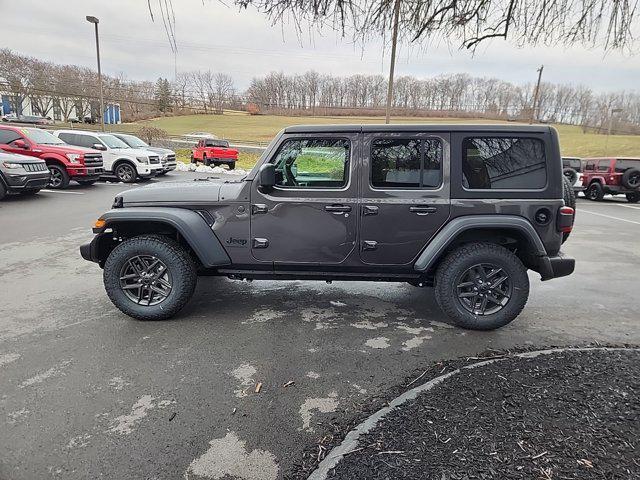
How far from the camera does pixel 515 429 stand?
225cm

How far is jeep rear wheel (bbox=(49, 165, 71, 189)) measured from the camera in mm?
13195

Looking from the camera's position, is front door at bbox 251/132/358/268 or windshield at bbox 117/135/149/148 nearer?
front door at bbox 251/132/358/268

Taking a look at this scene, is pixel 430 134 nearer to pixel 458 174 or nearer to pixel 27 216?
pixel 458 174

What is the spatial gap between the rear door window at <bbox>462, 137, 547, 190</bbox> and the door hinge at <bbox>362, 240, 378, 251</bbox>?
99cm

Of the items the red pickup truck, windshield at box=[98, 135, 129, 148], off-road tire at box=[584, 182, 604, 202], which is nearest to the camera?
windshield at box=[98, 135, 129, 148]

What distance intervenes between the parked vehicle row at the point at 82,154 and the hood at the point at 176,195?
9.02m

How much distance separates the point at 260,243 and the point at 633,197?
1872 centimetres

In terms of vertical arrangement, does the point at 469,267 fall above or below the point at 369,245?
below

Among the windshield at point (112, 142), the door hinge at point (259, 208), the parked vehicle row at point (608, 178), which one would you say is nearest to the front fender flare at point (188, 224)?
the door hinge at point (259, 208)

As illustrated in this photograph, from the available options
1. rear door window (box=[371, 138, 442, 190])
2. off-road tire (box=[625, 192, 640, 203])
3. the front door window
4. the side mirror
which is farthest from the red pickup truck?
rear door window (box=[371, 138, 442, 190])

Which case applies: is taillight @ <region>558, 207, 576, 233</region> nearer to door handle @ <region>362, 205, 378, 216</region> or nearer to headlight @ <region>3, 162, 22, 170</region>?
door handle @ <region>362, 205, 378, 216</region>

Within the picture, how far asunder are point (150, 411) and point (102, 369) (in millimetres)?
775

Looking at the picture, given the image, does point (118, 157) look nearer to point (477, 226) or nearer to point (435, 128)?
point (435, 128)

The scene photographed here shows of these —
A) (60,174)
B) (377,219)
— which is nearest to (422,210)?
(377,219)
